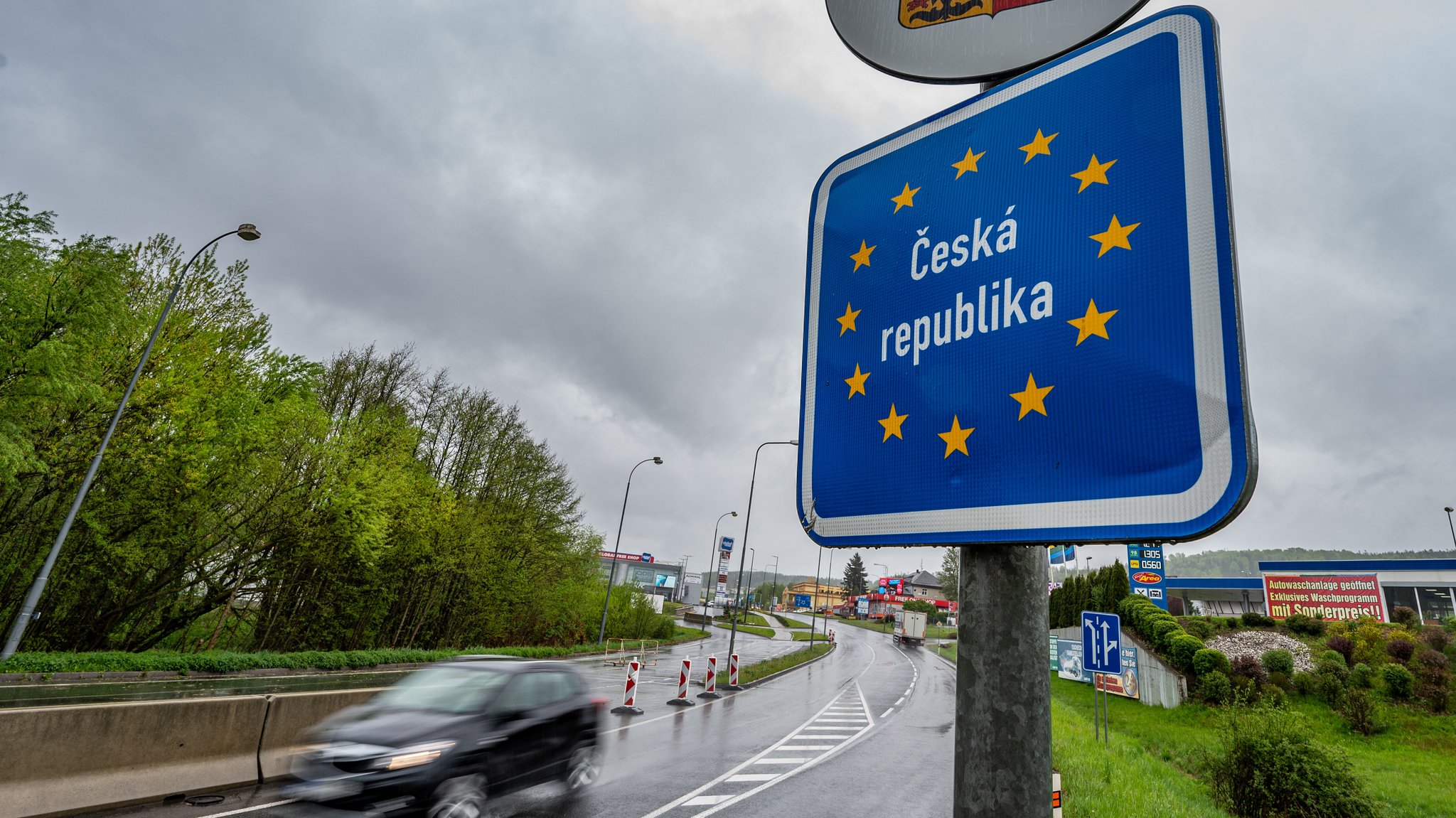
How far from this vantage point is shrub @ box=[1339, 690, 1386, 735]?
64.2 ft

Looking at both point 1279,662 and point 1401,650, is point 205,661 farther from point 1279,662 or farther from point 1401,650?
point 1401,650

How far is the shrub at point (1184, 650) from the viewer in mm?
25109

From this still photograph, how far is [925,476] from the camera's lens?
160cm

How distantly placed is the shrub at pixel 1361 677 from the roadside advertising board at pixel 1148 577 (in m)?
12.7

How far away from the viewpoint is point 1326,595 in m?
35.1

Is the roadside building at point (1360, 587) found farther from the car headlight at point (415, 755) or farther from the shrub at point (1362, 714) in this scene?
the car headlight at point (415, 755)

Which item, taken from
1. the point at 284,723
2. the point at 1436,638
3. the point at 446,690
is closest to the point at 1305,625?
the point at 1436,638

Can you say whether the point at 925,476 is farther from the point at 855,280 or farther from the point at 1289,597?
the point at 1289,597

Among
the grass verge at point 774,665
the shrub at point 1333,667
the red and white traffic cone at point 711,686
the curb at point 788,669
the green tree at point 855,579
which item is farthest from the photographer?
the green tree at point 855,579

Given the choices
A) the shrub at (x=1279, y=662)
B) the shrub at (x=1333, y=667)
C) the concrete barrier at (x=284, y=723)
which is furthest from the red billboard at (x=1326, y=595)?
the concrete barrier at (x=284, y=723)

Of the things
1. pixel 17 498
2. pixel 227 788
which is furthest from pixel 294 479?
pixel 227 788

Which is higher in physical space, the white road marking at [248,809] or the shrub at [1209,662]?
A: the shrub at [1209,662]

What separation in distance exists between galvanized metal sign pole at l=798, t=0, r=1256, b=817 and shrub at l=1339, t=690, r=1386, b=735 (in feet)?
91.7

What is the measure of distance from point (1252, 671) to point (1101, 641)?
40.8 feet
